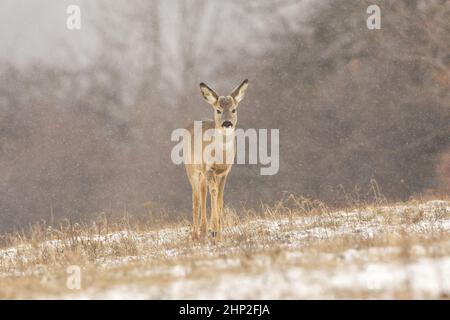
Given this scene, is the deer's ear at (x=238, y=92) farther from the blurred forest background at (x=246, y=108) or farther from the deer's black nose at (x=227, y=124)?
the blurred forest background at (x=246, y=108)

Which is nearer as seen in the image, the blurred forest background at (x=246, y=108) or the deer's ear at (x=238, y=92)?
the deer's ear at (x=238, y=92)

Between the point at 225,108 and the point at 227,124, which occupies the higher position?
the point at 225,108

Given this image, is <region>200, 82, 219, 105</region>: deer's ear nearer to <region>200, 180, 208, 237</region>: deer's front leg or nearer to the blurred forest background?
<region>200, 180, 208, 237</region>: deer's front leg

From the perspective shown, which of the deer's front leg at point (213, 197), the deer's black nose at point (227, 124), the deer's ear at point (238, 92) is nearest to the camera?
the deer's front leg at point (213, 197)

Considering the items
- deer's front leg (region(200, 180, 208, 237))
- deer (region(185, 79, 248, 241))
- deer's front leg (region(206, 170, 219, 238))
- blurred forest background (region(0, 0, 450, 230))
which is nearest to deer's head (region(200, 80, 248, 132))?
deer (region(185, 79, 248, 241))

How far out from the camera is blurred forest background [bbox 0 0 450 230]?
26094 millimetres

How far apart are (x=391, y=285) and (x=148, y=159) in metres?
24.9

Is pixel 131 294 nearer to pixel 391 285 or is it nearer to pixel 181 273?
pixel 181 273

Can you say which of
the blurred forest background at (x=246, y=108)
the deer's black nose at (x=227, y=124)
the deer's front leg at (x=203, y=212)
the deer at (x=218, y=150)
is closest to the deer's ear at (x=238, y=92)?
the deer at (x=218, y=150)

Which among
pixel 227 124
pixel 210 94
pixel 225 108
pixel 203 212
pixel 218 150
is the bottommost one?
pixel 203 212

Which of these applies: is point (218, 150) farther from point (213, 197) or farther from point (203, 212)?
point (203, 212)

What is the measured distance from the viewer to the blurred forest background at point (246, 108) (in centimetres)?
2609

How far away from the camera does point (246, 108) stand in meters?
28.8

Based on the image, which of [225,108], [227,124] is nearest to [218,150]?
[227,124]
